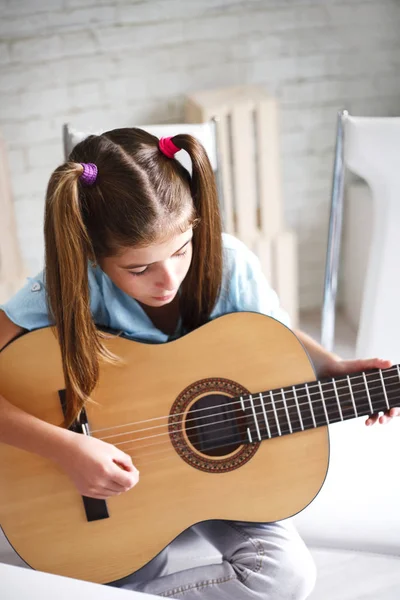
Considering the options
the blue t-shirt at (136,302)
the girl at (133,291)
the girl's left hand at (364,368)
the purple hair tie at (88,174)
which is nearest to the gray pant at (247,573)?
the girl at (133,291)

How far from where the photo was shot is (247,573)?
1.02 m

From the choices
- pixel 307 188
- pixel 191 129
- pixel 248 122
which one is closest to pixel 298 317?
pixel 307 188

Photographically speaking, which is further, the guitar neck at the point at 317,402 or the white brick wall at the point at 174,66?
the white brick wall at the point at 174,66

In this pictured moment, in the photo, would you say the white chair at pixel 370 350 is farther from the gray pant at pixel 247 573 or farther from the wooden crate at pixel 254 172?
the wooden crate at pixel 254 172

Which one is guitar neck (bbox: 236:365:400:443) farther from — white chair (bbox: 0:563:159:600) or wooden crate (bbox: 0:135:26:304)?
wooden crate (bbox: 0:135:26:304)

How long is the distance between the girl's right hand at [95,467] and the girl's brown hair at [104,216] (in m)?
0.05

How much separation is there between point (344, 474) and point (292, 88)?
139 cm

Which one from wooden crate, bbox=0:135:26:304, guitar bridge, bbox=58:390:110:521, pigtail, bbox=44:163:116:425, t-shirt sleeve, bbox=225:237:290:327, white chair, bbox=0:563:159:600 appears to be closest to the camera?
white chair, bbox=0:563:159:600

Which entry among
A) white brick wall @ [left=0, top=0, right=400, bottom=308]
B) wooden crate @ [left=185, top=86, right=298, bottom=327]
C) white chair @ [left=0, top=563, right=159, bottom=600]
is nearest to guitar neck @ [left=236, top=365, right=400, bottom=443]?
white chair @ [left=0, top=563, right=159, bottom=600]

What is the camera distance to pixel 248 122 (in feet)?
6.41

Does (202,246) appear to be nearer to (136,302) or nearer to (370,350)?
(136,302)

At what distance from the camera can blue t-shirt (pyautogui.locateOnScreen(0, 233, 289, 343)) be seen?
3.50 ft

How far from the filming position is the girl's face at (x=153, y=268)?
95 centimetres

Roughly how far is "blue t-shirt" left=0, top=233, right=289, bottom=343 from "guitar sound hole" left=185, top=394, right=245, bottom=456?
140 mm
